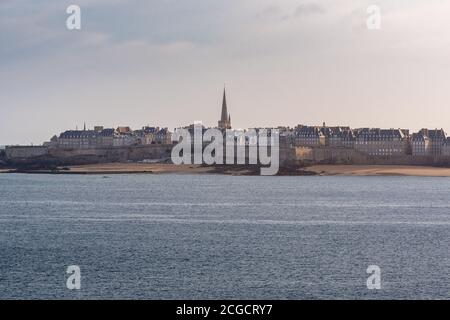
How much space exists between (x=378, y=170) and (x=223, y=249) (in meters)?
81.8

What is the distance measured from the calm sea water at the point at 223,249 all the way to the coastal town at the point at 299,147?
6568 cm

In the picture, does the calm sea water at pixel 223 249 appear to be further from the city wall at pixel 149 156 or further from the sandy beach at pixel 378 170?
the city wall at pixel 149 156

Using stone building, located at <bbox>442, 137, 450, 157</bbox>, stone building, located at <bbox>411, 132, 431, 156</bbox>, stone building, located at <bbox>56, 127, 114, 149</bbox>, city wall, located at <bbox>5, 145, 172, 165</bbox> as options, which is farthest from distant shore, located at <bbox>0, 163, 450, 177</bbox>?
stone building, located at <bbox>56, 127, 114, 149</bbox>

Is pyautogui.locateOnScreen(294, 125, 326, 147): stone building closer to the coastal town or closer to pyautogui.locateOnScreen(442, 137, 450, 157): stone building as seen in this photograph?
the coastal town

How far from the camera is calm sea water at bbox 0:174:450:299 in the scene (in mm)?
21406

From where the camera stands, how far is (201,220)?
39844 millimetres

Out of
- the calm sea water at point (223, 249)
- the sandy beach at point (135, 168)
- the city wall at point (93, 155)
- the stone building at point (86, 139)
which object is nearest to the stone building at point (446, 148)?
the sandy beach at point (135, 168)

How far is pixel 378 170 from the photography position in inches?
4247

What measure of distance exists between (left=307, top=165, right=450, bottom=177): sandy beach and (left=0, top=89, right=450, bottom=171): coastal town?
14.1 feet

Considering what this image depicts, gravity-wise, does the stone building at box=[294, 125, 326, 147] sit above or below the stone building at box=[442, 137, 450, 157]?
above

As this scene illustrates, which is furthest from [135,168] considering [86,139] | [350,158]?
[350,158]
